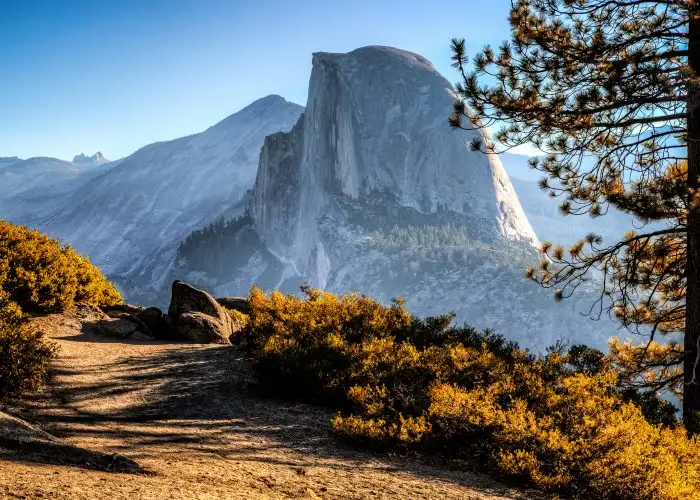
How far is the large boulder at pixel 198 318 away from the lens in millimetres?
12719

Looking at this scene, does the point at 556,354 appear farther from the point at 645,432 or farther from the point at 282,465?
the point at 282,465

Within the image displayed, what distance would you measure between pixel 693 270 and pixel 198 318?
1021cm

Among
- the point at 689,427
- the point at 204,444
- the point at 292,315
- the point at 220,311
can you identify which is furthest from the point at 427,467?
the point at 220,311

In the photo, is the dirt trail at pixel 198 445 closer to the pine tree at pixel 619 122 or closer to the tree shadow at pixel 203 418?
the tree shadow at pixel 203 418

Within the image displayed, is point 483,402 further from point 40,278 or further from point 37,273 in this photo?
point 37,273

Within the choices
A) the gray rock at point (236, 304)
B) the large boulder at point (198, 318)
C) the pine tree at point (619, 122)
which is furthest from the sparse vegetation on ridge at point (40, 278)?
the pine tree at point (619, 122)

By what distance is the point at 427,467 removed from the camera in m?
5.64

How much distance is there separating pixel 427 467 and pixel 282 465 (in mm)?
1549

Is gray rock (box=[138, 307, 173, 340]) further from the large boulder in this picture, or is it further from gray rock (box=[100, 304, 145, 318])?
gray rock (box=[100, 304, 145, 318])

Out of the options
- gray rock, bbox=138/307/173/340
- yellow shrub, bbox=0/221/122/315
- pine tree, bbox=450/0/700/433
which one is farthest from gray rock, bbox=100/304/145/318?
pine tree, bbox=450/0/700/433

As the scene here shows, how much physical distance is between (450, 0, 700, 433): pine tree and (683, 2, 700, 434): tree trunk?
15mm

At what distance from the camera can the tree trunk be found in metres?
7.89

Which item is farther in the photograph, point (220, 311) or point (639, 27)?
point (220, 311)

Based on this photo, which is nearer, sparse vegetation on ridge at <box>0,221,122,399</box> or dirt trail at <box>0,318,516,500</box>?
dirt trail at <box>0,318,516,500</box>
